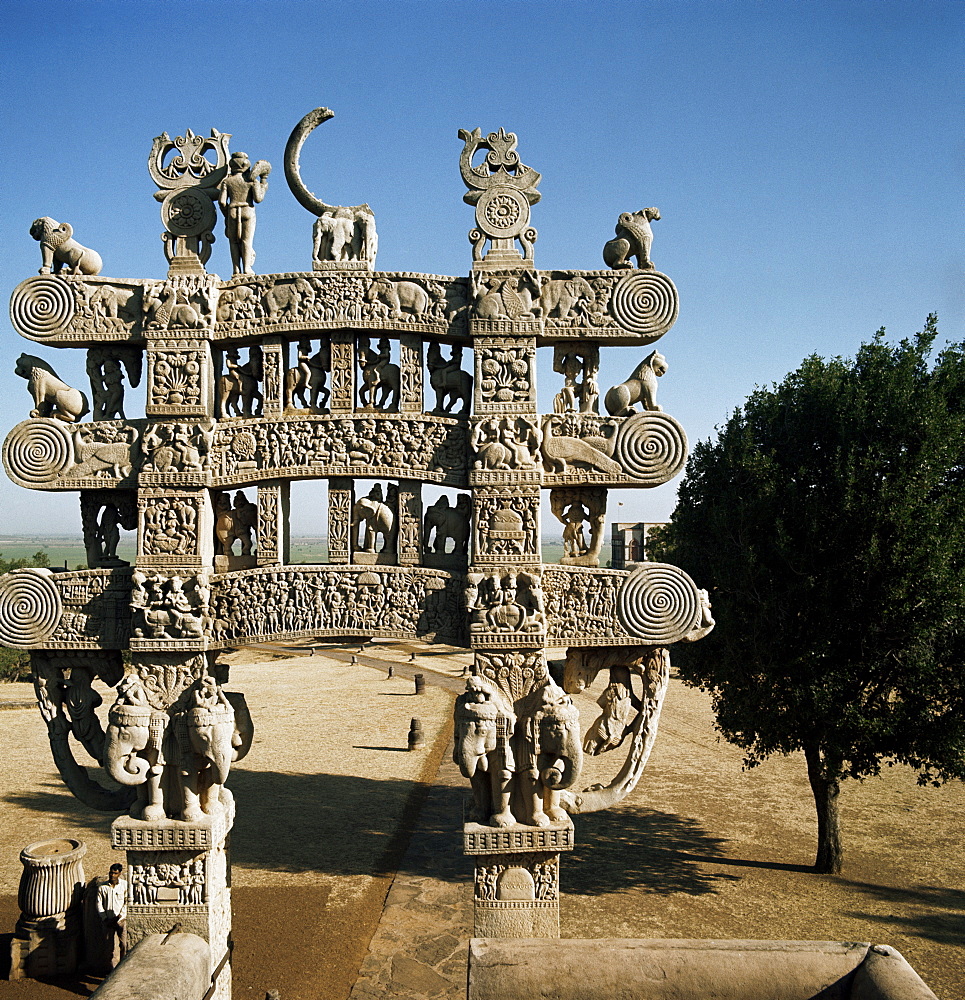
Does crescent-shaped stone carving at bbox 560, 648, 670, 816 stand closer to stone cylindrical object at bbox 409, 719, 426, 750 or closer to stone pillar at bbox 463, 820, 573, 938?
stone pillar at bbox 463, 820, 573, 938

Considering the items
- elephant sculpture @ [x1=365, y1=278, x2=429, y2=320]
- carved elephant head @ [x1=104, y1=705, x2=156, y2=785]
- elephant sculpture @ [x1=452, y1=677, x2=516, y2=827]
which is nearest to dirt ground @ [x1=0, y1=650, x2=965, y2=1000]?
carved elephant head @ [x1=104, y1=705, x2=156, y2=785]

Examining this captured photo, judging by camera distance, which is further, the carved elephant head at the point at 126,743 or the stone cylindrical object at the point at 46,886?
the stone cylindrical object at the point at 46,886

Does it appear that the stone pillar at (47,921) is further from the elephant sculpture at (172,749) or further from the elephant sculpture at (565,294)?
the elephant sculpture at (565,294)

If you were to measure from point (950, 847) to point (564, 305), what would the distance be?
1056cm

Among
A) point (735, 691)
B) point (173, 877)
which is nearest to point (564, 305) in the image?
point (173, 877)

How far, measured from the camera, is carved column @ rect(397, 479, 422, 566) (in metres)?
6.81

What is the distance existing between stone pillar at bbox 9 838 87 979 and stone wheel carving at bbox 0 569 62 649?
3.05 meters

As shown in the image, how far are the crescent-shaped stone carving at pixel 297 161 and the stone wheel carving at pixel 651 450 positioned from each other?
9.57 feet

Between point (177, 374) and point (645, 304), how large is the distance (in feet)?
13.0

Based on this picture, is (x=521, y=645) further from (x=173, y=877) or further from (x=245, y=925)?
(x=245, y=925)

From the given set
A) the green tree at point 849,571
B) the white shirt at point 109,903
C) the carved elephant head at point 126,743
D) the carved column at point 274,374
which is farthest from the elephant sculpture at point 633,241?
the white shirt at point 109,903

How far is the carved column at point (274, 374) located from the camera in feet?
22.7

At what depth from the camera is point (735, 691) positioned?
11039mm

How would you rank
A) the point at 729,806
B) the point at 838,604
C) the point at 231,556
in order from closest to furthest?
the point at 231,556 < the point at 838,604 < the point at 729,806
